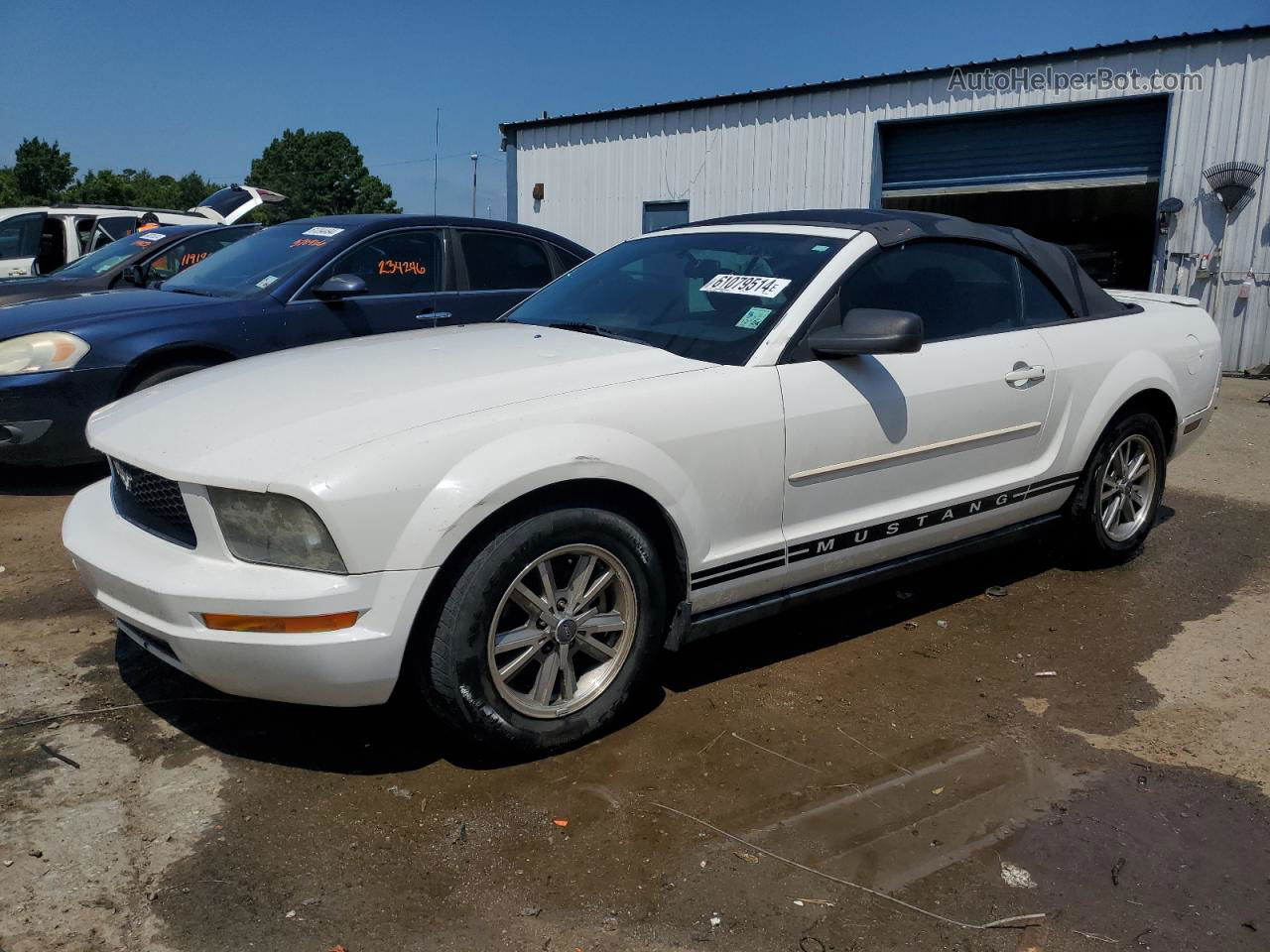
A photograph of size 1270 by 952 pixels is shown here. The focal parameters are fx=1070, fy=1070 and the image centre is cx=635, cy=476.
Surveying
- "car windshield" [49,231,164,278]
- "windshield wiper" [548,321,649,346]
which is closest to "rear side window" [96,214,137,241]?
"car windshield" [49,231,164,278]

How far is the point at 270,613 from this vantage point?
2.65 metres

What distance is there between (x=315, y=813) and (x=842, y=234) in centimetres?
260

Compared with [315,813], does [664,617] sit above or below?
above

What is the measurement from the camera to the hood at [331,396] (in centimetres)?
280

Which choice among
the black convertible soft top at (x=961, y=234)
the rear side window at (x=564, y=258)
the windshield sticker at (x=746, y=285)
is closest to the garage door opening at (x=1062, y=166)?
the rear side window at (x=564, y=258)

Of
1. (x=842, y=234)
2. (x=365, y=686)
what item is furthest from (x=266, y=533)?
(x=842, y=234)

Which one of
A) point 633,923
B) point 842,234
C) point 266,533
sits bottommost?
point 633,923

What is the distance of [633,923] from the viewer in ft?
7.89

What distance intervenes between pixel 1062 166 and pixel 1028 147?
19.9 inches

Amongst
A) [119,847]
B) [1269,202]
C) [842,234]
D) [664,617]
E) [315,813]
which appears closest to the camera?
[119,847]

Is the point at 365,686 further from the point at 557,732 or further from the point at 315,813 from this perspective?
the point at 557,732

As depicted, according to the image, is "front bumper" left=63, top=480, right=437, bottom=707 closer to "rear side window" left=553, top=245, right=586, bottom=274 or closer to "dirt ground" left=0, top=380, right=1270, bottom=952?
"dirt ground" left=0, top=380, right=1270, bottom=952

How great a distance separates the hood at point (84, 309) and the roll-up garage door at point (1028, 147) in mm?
10793

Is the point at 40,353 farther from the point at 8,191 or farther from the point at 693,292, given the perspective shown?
the point at 8,191
